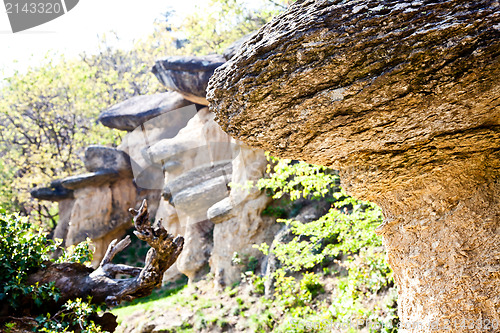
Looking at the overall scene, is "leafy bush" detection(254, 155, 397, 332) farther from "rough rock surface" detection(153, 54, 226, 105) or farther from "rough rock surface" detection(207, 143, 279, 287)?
"rough rock surface" detection(153, 54, 226, 105)

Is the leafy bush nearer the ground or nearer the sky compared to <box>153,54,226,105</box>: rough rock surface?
nearer the ground

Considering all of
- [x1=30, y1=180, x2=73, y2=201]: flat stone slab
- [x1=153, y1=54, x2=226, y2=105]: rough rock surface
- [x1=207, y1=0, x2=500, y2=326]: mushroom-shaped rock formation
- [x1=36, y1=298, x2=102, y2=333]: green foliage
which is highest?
[x1=153, y1=54, x2=226, y2=105]: rough rock surface

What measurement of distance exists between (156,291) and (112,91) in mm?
12933

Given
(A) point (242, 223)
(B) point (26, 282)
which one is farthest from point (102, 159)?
(B) point (26, 282)

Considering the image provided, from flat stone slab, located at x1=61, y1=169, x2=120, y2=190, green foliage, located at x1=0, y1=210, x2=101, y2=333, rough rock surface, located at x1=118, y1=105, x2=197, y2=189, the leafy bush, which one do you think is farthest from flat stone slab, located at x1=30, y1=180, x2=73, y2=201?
the leafy bush

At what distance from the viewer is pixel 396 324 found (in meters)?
5.91

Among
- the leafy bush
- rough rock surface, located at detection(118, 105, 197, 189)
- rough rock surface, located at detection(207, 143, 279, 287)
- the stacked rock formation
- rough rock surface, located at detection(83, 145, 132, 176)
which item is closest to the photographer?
the leafy bush

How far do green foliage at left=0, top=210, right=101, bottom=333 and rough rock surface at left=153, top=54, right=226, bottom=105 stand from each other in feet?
28.4

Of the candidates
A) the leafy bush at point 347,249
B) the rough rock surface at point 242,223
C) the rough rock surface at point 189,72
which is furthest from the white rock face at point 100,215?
the leafy bush at point 347,249

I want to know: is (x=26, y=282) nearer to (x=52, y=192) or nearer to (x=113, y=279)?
(x=113, y=279)

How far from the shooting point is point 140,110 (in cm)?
1728

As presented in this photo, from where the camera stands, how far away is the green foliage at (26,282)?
16.7ft

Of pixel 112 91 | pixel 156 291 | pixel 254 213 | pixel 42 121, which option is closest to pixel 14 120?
pixel 42 121

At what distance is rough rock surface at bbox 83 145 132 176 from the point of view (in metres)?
16.9
